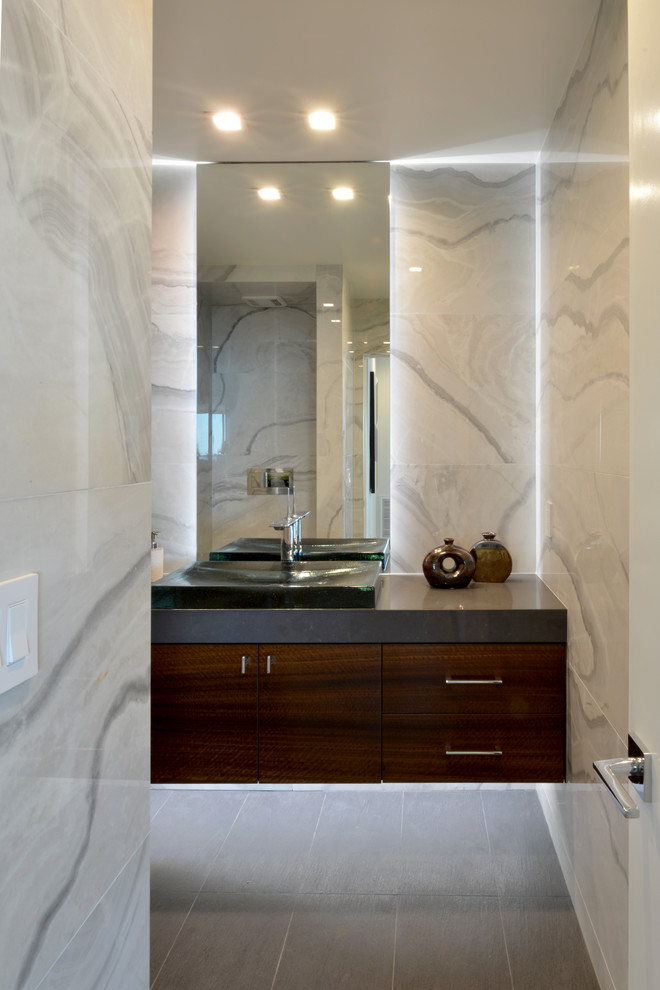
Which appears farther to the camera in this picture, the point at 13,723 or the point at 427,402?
the point at 427,402

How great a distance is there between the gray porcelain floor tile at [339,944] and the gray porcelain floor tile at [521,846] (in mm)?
398

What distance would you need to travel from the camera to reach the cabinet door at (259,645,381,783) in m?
2.53

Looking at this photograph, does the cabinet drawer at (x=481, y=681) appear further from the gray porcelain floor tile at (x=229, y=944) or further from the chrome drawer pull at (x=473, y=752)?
the gray porcelain floor tile at (x=229, y=944)

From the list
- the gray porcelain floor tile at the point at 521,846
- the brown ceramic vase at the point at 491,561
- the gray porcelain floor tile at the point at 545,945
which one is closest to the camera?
the gray porcelain floor tile at the point at 545,945

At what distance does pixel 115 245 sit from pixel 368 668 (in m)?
1.71

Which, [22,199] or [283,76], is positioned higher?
[283,76]

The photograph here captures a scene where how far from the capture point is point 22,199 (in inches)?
34.1

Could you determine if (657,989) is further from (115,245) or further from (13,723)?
(115,245)

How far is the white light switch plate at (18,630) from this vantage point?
82 centimetres

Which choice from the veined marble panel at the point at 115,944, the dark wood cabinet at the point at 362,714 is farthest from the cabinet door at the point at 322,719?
the veined marble panel at the point at 115,944

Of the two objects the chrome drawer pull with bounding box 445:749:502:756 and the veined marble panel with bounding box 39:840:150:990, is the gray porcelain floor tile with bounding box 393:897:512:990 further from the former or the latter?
the veined marble panel with bounding box 39:840:150:990

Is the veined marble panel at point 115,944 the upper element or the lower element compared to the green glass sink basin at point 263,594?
lower

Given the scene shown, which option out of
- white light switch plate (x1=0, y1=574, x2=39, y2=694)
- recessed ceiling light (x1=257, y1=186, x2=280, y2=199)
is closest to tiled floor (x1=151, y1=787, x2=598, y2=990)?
white light switch plate (x1=0, y1=574, x2=39, y2=694)

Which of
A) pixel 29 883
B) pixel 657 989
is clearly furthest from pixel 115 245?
pixel 657 989
